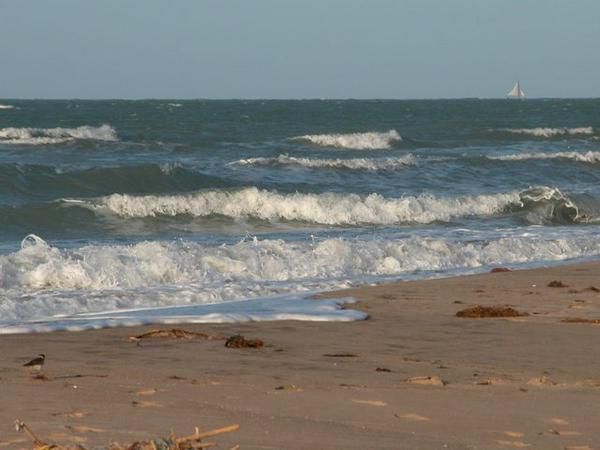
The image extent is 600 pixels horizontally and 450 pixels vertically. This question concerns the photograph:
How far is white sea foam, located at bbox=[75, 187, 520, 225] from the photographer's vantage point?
1905cm

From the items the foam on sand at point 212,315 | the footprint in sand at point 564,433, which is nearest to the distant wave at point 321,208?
the foam on sand at point 212,315

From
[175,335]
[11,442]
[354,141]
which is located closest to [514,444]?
[11,442]

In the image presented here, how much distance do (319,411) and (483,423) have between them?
2.24 feet

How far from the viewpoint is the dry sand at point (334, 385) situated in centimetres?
493

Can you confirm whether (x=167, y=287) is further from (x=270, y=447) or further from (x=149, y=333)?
(x=270, y=447)

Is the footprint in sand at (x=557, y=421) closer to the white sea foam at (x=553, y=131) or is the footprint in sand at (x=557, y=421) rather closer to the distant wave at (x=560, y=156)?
the distant wave at (x=560, y=156)

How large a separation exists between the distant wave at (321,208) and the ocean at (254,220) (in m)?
0.03

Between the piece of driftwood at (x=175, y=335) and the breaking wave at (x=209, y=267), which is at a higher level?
the piece of driftwood at (x=175, y=335)

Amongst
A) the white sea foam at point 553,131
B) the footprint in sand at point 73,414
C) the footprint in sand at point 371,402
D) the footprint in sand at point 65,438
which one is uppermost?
the footprint in sand at point 65,438

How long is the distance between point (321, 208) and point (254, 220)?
3.71 ft

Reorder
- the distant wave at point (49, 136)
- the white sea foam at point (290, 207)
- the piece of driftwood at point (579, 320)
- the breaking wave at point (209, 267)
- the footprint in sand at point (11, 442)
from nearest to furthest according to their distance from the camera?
the footprint in sand at point (11, 442), the piece of driftwood at point (579, 320), the breaking wave at point (209, 267), the white sea foam at point (290, 207), the distant wave at point (49, 136)

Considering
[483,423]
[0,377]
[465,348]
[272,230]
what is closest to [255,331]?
[465,348]

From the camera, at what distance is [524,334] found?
320 inches

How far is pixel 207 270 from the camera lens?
1174 cm
